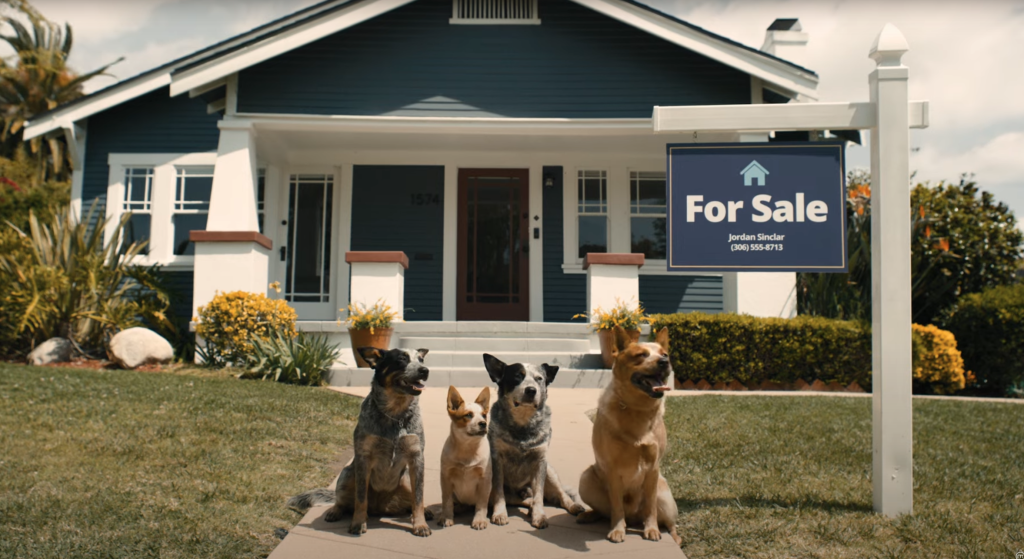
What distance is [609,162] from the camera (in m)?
12.4

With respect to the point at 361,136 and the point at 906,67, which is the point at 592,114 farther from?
the point at 906,67

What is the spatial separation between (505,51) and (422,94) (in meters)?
1.43

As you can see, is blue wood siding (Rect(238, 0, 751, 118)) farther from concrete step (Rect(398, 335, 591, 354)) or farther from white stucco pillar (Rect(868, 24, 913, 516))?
white stucco pillar (Rect(868, 24, 913, 516))

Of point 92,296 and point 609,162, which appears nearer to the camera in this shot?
point 92,296

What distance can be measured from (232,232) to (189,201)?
248 cm

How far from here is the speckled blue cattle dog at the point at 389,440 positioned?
3.38m

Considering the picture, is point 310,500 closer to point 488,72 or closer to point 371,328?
point 371,328

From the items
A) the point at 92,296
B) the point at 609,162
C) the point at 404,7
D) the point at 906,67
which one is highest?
the point at 404,7

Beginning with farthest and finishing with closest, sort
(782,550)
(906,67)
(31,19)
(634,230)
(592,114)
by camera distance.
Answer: (31,19)
(634,230)
(592,114)
(906,67)
(782,550)

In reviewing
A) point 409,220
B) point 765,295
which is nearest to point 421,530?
point 765,295

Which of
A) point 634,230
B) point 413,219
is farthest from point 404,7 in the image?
point 634,230

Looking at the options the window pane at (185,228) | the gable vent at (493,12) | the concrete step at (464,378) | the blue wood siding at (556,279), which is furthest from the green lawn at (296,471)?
the gable vent at (493,12)

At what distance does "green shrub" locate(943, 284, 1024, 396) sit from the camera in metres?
10.7

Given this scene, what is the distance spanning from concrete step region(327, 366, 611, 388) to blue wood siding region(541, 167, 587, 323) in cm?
319
